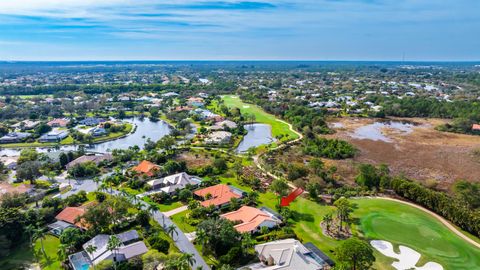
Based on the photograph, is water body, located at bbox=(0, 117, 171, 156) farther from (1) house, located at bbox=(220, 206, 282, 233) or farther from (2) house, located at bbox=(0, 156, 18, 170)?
(1) house, located at bbox=(220, 206, 282, 233)

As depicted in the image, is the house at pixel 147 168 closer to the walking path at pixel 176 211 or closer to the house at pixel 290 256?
the walking path at pixel 176 211

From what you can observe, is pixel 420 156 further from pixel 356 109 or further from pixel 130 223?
pixel 130 223

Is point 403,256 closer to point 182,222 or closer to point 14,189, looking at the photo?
point 182,222

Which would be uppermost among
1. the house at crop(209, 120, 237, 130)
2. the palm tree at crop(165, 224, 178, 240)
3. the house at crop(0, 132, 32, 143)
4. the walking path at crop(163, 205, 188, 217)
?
the house at crop(209, 120, 237, 130)

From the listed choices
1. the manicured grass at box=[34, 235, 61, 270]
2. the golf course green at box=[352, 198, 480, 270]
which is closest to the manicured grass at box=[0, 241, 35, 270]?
the manicured grass at box=[34, 235, 61, 270]

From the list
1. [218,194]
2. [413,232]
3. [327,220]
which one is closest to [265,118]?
[218,194]

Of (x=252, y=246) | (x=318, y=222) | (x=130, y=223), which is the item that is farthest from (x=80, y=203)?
(x=318, y=222)
